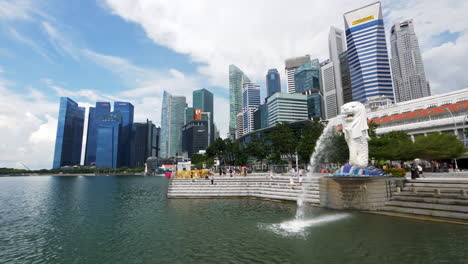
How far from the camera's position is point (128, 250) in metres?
13.3

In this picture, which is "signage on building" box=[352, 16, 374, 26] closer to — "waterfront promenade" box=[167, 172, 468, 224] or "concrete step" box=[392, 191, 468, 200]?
"waterfront promenade" box=[167, 172, 468, 224]

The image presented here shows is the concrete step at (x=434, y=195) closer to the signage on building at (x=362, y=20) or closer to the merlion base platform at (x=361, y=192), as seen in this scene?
the merlion base platform at (x=361, y=192)

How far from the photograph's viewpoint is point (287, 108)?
181 metres

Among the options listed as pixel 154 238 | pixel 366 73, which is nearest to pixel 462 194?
pixel 154 238

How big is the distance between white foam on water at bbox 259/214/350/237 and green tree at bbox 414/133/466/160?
25.3m

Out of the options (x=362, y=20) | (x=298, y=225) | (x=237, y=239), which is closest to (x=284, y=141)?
(x=298, y=225)

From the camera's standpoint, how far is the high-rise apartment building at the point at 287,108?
17838cm

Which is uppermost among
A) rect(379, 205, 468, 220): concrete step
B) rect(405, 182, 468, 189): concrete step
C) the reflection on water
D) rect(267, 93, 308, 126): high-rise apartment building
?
rect(267, 93, 308, 126): high-rise apartment building

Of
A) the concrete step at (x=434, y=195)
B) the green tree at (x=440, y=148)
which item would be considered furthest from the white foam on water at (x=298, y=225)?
the green tree at (x=440, y=148)

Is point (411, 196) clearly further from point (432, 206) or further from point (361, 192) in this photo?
point (361, 192)

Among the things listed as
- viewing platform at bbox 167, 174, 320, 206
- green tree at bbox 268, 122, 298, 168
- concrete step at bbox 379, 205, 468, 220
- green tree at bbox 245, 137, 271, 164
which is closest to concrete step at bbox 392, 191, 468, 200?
concrete step at bbox 379, 205, 468, 220

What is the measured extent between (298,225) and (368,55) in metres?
183

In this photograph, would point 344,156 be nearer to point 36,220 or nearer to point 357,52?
point 36,220

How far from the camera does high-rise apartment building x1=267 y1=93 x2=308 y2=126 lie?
17838 centimetres
